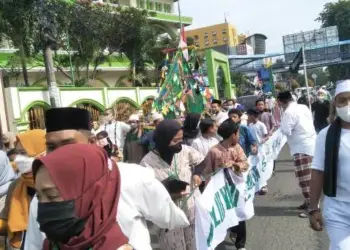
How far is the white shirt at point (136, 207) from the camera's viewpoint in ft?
7.53

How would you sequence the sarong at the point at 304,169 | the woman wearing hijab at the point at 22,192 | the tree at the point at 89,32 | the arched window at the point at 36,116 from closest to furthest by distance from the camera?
the woman wearing hijab at the point at 22,192
the sarong at the point at 304,169
the arched window at the point at 36,116
the tree at the point at 89,32

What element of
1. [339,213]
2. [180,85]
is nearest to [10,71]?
[180,85]

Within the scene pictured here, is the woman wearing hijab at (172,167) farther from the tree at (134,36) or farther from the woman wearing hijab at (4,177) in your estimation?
the tree at (134,36)

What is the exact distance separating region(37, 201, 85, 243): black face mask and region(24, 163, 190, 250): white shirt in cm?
42

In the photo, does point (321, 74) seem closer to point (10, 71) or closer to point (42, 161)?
point (10, 71)

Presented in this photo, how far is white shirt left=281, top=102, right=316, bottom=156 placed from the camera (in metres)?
6.55

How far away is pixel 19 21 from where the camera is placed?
67.7 ft

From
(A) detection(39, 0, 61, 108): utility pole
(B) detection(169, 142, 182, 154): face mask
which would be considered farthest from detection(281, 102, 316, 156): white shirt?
(A) detection(39, 0, 61, 108): utility pole

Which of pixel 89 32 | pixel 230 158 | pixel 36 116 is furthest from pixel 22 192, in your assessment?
pixel 89 32

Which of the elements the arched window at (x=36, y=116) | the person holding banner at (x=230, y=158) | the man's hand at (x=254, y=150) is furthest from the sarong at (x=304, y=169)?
the arched window at (x=36, y=116)

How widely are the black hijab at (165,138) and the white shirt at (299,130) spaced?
3.02m

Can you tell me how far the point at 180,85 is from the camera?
11.6 m

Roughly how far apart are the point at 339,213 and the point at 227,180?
1.80 metres

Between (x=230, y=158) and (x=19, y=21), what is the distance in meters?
17.5
